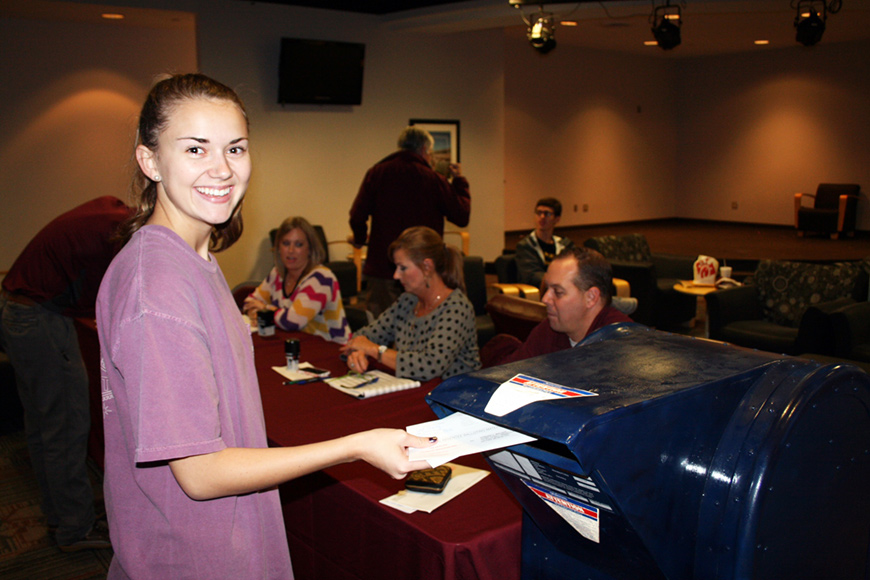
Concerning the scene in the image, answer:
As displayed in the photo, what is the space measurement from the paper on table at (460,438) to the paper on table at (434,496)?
657 millimetres

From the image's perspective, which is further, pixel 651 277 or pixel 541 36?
pixel 651 277

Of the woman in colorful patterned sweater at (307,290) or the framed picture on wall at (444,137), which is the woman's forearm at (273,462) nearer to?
the woman in colorful patterned sweater at (307,290)

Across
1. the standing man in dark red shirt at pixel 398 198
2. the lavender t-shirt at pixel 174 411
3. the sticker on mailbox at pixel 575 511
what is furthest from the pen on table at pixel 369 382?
the standing man in dark red shirt at pixel 398 198

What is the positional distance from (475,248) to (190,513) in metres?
8.72

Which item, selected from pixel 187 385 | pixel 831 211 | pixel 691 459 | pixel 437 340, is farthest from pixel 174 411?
pixel 831 211

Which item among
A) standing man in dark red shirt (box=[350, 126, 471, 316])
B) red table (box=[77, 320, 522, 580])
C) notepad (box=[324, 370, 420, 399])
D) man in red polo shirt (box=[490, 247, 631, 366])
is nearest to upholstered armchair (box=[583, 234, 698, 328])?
standing man in dark red shirt (box=[350, 126, 471, 316])

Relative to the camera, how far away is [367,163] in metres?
8.59

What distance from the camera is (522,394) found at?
3.54ft

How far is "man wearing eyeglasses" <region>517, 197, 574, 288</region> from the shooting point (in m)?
6.07

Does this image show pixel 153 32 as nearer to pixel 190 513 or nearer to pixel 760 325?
pixel 760 325

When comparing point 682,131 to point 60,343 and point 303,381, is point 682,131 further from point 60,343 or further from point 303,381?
point 60,343

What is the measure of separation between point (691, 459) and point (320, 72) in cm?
747

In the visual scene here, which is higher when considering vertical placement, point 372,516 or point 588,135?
point 588,135

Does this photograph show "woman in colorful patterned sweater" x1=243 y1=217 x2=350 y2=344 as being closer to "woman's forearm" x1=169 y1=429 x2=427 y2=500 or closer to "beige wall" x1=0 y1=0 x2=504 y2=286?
"woman's forearm" x1=169 y1=429 x2=427 y2=500
